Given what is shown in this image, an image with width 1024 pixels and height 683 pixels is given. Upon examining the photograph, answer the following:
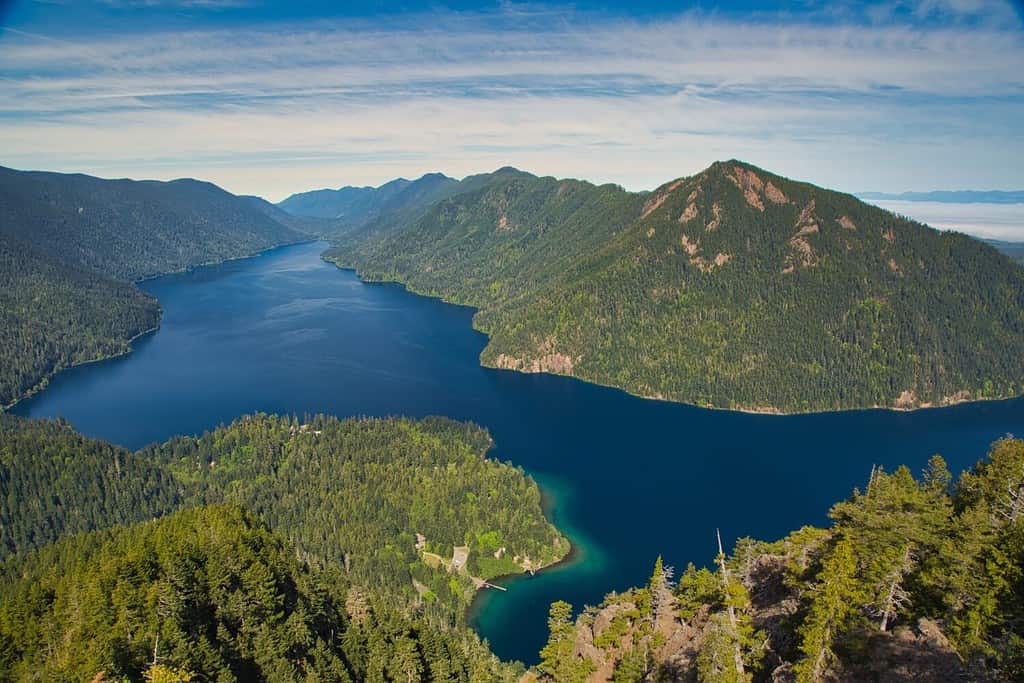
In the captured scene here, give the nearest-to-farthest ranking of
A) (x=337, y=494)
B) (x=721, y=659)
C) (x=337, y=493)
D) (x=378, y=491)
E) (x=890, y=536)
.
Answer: (x=721, y=659) → (x=890, y=536) → (x=337, y=494) → (x=378, y=491) → (x=337, y=493)

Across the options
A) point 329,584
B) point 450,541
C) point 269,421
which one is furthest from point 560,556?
point 269,421

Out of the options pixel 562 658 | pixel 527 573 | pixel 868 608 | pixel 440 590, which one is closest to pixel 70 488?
pixel 440 590

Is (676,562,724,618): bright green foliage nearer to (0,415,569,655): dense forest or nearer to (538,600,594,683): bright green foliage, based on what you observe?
(538,600,594,683): bright green foliage

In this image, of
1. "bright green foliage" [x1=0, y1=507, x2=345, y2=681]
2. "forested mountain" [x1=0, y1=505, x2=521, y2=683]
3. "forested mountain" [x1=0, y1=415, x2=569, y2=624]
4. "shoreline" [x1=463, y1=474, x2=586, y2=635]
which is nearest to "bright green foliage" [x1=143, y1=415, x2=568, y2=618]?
"forested mountain" [x1=0, y1=415, x2=569, y2=624]

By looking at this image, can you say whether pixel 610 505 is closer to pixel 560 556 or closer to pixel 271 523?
pixel 560 556

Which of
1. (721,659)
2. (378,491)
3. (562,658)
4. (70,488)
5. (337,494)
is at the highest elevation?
(721,659)

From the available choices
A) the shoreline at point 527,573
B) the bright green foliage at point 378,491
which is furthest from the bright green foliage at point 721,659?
the bright green foliage at point 378,491

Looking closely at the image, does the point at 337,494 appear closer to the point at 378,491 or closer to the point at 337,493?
the point at 337,493
